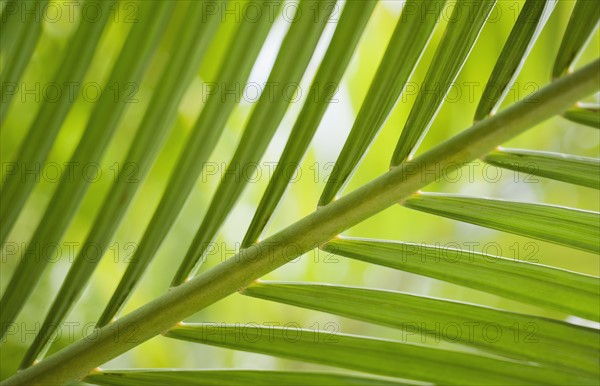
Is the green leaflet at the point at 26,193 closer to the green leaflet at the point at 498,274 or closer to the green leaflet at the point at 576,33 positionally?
the green leaflet at the point at 498,274

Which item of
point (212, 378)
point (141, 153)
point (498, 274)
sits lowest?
point (212, 378)

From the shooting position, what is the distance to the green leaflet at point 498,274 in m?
0.65

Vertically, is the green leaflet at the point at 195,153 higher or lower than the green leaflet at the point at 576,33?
lower

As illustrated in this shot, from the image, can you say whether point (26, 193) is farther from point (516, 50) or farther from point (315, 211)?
point (516, 50)

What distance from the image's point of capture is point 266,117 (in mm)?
651

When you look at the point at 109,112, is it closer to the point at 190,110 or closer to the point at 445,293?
the point at 190,110

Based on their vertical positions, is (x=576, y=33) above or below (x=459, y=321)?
above

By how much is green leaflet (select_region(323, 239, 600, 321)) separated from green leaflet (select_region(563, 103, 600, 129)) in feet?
0.46

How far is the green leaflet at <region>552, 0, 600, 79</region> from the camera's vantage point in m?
0.56

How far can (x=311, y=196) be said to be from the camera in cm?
157

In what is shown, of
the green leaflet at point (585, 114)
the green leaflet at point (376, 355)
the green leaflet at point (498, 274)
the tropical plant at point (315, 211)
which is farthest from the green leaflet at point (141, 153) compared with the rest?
the green leaflet at point (585, 114)

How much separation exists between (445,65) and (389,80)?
0.05m

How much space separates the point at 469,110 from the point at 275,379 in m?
0.79

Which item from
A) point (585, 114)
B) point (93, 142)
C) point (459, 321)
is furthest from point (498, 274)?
point (93, 142)
